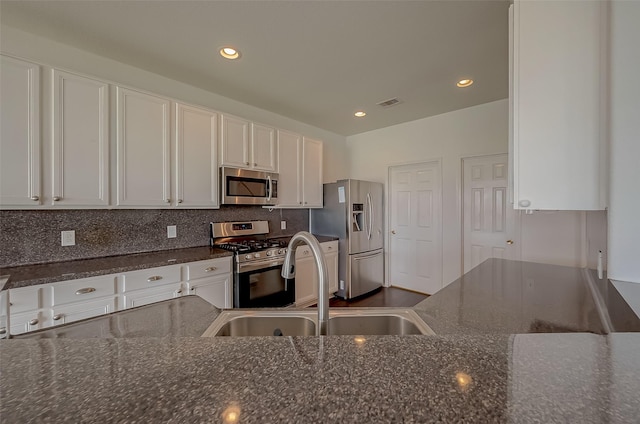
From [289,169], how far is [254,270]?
4.64 ft

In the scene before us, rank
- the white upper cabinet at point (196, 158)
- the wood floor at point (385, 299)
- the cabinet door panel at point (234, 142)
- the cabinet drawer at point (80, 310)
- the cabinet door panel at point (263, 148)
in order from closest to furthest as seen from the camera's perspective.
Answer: the cabinet drawer at point (80, 310) < the white upper cabinet at point (196, 158) < the cabinet door panel at point (234, 142) < the cabinet door panel at point (263, 148) < the wood floor at point (385, 299)

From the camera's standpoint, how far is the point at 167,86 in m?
2.67

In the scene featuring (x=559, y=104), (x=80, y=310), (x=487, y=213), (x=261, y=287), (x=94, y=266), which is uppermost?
(x=559, y=104)

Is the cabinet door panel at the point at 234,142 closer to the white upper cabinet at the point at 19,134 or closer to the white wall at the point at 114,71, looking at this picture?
the white wall at the point at 114,71

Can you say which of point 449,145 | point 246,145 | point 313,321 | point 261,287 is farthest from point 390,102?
point 313,321

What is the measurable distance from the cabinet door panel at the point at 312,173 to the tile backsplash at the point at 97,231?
3.45 ft

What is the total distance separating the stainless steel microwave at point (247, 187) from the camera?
9.14ft

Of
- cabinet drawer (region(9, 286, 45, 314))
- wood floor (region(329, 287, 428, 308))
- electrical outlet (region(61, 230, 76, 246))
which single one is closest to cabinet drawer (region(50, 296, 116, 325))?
cabinet drawer (region(9, 286, 45, 314))

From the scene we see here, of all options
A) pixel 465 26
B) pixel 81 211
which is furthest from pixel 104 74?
pixel 465 26

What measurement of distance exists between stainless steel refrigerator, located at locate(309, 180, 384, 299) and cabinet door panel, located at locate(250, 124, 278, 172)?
3.30 ft

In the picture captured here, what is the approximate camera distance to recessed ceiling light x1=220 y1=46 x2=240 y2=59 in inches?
84.6

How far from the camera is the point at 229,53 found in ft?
7.23

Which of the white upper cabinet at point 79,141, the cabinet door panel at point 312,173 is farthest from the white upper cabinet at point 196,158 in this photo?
the cabinet door panel at point 312,173

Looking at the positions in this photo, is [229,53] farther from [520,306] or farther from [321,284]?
[520,306]
